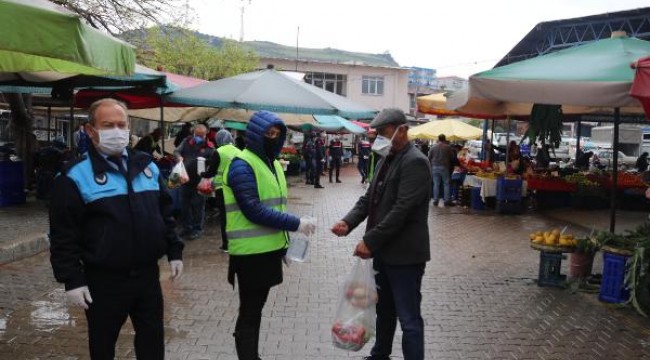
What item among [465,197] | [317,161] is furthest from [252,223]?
[317,161]

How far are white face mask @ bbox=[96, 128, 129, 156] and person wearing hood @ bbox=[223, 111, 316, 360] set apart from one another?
0.78m

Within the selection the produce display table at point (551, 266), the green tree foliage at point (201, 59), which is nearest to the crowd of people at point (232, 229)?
the produce display table at point (551, 266)

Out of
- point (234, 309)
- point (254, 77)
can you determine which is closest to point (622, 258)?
point (234, 309)

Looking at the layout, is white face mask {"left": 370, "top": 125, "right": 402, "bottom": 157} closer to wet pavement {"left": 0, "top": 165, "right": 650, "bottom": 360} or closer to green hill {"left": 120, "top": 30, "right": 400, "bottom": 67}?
wet pavement {"left": 0, "top": 165, "right": 650, "bottom": 360}

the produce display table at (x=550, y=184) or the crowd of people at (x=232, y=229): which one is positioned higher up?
the crowd of people at (x=232, y=229)

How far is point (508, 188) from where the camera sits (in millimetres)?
13273

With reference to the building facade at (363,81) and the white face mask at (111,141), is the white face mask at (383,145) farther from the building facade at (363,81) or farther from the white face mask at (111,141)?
the building facade at (363,81)

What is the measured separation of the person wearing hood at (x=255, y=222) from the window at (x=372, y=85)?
44.8 m

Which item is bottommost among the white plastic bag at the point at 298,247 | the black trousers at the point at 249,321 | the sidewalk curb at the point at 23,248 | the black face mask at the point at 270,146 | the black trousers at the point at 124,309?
the sidewalk curb at the point at 23,248

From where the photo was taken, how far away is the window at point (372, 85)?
47938mm

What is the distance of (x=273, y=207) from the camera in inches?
→ 147

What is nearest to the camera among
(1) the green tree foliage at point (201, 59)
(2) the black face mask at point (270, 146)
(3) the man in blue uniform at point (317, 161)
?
(2) the black face mask at point (270, 146)

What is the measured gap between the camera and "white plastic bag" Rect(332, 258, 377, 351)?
390 cm

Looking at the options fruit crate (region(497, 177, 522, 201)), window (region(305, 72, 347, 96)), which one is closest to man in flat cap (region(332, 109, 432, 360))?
fruit crate (region(497, 177, 522, 201))
